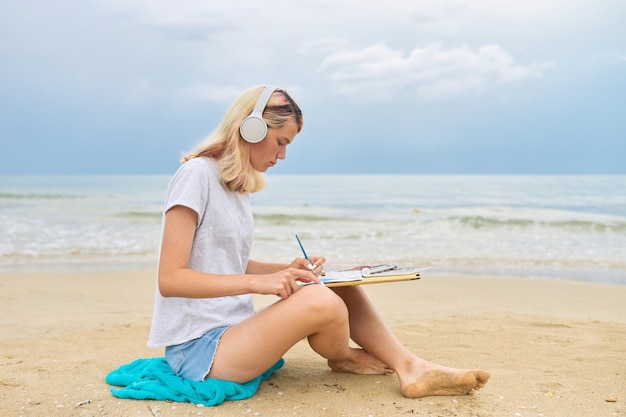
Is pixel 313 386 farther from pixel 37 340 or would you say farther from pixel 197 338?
pixel 37 340

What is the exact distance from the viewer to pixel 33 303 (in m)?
6.32

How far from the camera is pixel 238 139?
291 cm

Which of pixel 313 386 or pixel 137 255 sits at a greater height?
pixel 313 386

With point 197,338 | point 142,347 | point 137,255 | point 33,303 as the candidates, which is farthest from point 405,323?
point 137,255

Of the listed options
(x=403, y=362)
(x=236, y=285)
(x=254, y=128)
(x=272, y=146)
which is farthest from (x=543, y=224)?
(x=236, y=285)

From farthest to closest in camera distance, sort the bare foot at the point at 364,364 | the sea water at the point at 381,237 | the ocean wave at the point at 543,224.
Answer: the ocean wave at the point at 543,224 → the sea water at the point at 381,237 → the bare foot at the point at 364,364

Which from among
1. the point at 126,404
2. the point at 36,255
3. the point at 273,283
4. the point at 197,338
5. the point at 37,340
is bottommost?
the point at 36,255

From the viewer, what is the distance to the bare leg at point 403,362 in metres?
2.98

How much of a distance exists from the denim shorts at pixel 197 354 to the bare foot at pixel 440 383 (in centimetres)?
92

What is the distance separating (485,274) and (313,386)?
20.4ft

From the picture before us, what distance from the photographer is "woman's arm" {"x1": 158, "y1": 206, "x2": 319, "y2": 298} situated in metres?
2.67

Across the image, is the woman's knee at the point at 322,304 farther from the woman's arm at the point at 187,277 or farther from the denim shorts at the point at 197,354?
the denim shorts at the point at 197,354

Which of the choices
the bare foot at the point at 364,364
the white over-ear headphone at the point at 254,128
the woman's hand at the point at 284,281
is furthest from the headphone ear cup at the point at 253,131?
the bare foot at the point at 364,364

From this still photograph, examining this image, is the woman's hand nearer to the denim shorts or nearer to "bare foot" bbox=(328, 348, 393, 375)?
the denim shorts
